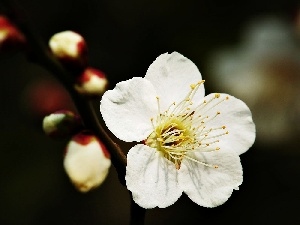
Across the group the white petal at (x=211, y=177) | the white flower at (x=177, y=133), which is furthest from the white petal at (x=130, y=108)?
the white petal at (x=211, y=177)

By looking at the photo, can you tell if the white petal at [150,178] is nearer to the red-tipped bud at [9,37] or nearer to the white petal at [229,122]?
the white petal at [229,122]

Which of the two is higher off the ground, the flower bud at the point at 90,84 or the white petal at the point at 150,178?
the flower bud at the point at 90,84

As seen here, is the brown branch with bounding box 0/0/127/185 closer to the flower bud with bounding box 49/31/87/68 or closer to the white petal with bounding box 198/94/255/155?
the flower bud with bounding box 49/31/87/68

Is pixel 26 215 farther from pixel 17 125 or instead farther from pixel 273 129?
pixel 273 129

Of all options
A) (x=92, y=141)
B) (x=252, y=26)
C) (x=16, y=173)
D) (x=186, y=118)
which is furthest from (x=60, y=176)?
(x=92, y=141)

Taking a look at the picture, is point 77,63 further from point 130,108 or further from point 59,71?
point 130,108

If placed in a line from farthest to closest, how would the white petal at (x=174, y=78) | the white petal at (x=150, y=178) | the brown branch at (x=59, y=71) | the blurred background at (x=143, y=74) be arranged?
the blurred background at (x=143, y=74), the white petal at (x=174, y=78), the white petal at (x=150, y=178), the brown branch at (x=59, y=71)

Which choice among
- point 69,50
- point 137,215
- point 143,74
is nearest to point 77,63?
point 69,50
